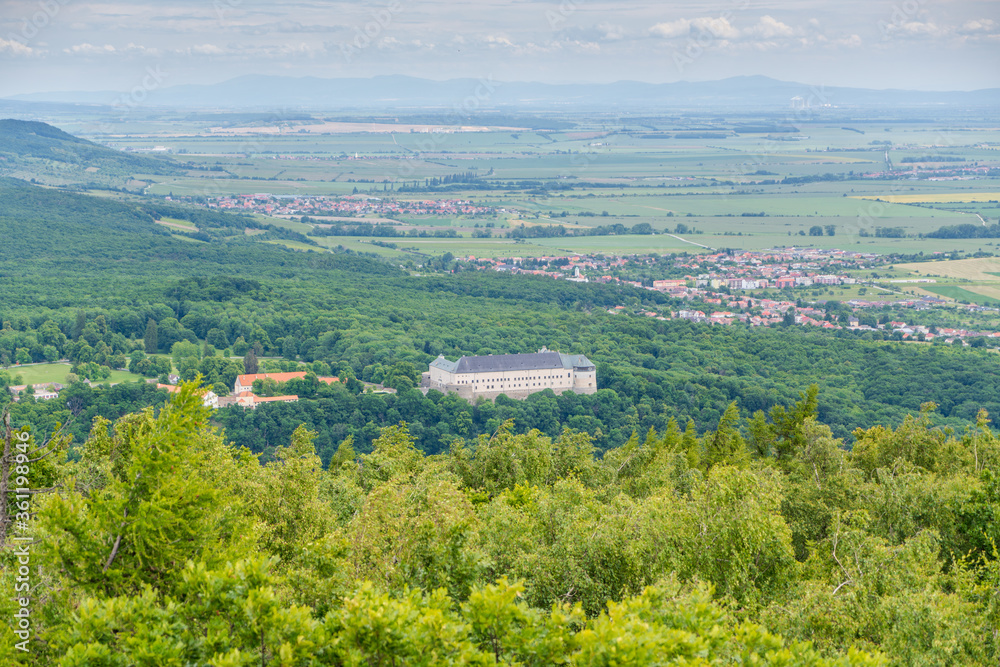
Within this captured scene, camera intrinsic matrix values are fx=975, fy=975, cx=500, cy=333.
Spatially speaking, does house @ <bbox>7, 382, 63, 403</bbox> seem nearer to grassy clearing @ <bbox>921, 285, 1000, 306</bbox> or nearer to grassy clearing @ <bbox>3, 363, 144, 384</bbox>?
grassy clearing @ <bbox>3, 363, 144, 384</bbox>

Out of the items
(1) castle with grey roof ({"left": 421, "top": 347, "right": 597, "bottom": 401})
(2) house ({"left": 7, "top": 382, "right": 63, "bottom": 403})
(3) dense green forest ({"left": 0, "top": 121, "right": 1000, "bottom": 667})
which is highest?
(3) dense green forest ({"left": 0, "top": 121, "right": 1000, "bottom": 667})

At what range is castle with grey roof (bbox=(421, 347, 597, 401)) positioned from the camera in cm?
8731

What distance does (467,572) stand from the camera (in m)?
17.1

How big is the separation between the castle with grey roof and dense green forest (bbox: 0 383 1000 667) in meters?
58.1

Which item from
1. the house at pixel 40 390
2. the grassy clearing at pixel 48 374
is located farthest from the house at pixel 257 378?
the house at pixel 40 390

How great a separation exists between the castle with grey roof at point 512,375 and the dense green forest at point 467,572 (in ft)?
Answer: 191

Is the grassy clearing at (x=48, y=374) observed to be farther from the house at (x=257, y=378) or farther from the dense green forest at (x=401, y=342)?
the house at (x=257, y=378)

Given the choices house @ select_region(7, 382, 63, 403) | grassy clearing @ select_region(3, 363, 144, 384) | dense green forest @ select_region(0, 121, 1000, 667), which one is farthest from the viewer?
grassy clearing @ select_region(3, 363, 144, 384)

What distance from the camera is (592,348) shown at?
4050 inches

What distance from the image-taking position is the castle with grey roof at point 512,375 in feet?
286

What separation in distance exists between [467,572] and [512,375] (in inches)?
2830

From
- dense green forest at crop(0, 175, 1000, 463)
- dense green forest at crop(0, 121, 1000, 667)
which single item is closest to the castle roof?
dense green forest at crop(0, 175, 1000, 463)

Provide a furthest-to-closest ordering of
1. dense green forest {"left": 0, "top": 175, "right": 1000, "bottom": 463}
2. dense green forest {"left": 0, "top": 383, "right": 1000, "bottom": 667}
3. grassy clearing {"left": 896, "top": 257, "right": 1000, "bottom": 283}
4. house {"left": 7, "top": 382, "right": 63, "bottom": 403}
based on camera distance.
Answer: grassy clearing {"left": 896, "top": 257, "right": 1000, "bottom": 283}, dense green forest {"left": 0, "top": 175, "right": 1000, "bottom": 463}, house {"left": 7, "top": 382, "right": 63, "bottom": 403}, dense green forest {"left": 0, "top": 383, "right": 1000, "bottom": 667}

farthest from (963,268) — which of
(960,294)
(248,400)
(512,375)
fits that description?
(248,400)
